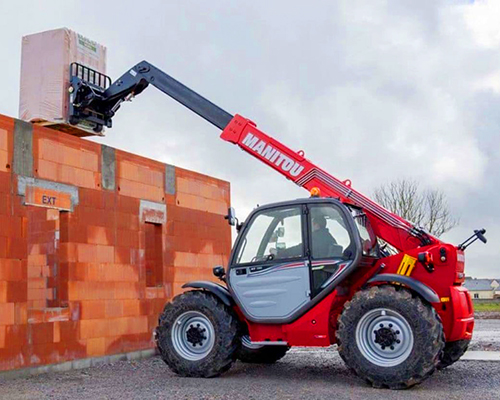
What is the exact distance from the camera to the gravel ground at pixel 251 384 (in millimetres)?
8422

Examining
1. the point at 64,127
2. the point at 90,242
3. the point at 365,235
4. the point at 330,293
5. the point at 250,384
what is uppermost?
the point at 64,127

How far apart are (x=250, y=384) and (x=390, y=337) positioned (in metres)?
2.00

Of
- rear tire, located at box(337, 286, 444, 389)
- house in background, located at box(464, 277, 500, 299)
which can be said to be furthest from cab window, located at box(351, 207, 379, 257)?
house in background, located at box(464, 277, 500, 299)

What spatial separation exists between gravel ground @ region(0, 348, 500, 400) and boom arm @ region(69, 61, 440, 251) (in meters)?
2.06

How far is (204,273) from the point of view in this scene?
15.1 metres

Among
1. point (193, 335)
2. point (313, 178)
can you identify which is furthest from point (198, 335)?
point (313, 178)

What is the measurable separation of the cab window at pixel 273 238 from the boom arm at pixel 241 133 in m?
0.82

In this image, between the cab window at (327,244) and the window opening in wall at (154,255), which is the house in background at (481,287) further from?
the cab window at (327,244)

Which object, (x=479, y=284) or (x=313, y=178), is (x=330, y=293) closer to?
(x=313, y=178)

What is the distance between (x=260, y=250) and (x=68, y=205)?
144 inches

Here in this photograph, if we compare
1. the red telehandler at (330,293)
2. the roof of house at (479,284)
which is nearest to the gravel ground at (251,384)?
the red telehandler at (330,293)

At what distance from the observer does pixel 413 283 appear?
8.88m

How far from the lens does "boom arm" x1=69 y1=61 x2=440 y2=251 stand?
32.8 feet

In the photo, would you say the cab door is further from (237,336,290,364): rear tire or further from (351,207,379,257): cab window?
(237,336,290,364): rear tire
